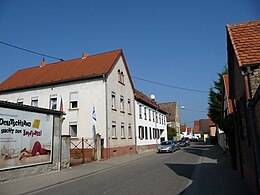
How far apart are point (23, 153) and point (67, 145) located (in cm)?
360

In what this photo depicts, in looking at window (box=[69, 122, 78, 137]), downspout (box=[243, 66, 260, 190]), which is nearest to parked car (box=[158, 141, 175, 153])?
window (box=[69, 122, 78, 137])

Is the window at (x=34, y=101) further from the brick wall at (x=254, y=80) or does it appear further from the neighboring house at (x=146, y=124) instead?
the brick wall at (x=254, y=80)

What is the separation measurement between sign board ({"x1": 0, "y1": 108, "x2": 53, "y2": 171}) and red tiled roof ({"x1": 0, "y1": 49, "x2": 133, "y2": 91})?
11689 mm

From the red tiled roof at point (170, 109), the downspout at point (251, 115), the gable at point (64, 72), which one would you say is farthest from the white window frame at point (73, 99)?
the red tiled roof at point (170, 109)

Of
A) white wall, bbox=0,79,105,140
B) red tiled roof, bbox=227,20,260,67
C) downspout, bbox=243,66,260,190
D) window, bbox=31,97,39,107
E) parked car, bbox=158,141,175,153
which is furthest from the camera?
parked car, bbox=158,141,175,153

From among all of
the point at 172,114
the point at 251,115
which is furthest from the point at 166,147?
the point at 172,114

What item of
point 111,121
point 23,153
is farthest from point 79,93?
point 23,153

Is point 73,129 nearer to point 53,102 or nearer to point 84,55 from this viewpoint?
point 53,102

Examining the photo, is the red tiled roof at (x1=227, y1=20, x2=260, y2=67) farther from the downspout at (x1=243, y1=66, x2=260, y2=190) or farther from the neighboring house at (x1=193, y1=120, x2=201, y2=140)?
the neighboring house at (x1=193, y1=120, x2=201, y2=140)

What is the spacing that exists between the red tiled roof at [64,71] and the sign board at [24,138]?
11.7 m

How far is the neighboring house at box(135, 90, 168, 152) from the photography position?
109ft

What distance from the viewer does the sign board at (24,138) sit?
37.9ft

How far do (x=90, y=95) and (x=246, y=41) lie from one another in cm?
1837

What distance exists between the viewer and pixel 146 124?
36438mm
